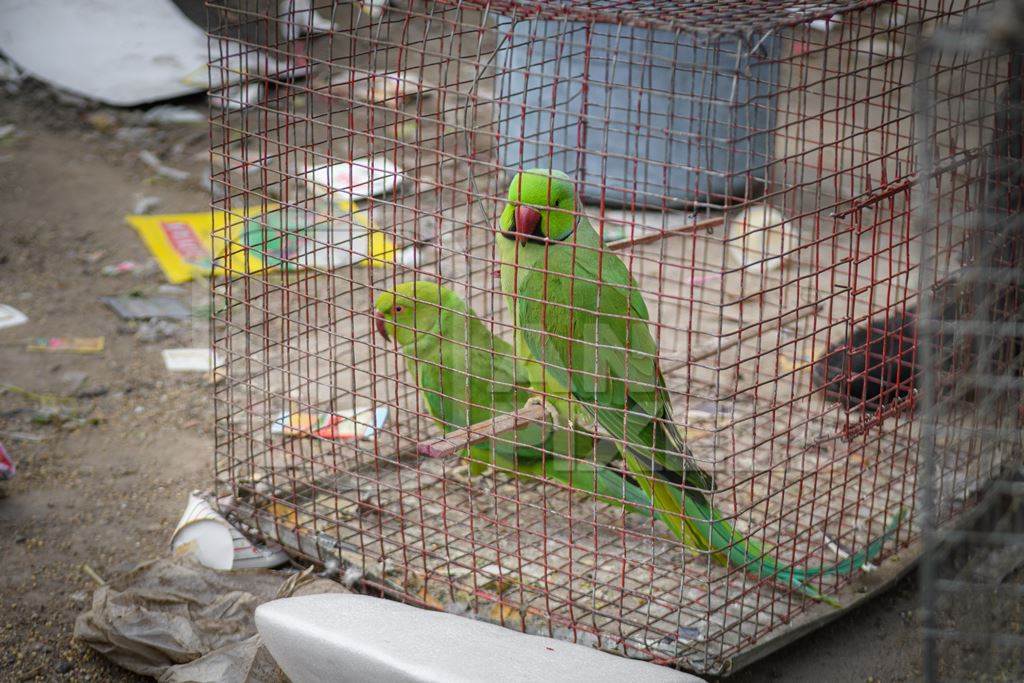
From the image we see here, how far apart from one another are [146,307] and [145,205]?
1060mm

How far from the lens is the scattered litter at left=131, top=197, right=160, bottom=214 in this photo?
4.87 m

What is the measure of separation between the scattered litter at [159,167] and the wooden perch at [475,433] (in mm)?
3688

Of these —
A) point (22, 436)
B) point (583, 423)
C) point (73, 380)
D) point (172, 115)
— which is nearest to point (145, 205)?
point (172, 115)

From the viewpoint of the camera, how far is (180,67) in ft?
19.1

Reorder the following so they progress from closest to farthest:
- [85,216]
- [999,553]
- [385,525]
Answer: [999,553], [385,525], [85,216]

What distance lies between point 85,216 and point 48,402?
1673 mm

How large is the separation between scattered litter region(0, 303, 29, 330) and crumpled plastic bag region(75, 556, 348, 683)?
1.84m

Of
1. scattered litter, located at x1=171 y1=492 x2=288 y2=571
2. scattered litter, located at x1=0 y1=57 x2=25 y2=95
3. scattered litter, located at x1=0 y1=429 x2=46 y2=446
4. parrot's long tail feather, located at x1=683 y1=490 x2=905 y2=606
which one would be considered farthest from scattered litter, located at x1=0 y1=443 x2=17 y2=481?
scattered litter, located at x1=0 y1=57 x2=25 y2=95

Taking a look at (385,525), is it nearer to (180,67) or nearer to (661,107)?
(661,107)

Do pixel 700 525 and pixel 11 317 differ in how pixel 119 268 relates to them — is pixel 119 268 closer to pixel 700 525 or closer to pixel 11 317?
pixel 11 317

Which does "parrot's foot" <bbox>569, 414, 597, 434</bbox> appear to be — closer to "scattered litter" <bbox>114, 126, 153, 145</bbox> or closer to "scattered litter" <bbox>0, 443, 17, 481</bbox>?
"scattered litter" <bbox>0, 443, 17, 481</bbox>

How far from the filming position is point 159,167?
5.28 meters

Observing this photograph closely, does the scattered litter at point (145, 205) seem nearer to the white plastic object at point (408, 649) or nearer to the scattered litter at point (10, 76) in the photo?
the scattered litter at point (10, 76)

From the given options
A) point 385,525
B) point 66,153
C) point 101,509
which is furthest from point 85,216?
point 385,525
